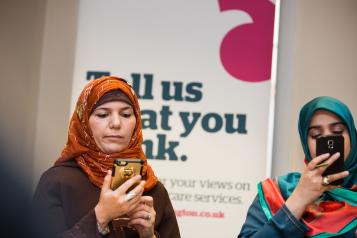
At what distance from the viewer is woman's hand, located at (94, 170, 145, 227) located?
141 centimetres

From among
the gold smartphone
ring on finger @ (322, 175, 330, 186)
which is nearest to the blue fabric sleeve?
ring on finger @ (322, 175, 330, 186)

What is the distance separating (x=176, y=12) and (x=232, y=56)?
0.47m

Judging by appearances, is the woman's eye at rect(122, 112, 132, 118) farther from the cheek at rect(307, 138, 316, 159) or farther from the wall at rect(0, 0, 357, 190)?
the wall at rect(0, 0, 357, 190)

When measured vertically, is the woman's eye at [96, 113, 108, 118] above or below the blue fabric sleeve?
above

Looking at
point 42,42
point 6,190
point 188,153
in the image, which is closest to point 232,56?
point 188,153

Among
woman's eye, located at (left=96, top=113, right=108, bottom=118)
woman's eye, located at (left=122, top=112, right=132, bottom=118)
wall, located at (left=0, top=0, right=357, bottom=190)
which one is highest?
wall, located at (left=0, top=0, right=357, bottom=190)

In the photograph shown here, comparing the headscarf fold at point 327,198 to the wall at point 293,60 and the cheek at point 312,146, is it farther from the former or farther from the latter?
the wall at point 293,60

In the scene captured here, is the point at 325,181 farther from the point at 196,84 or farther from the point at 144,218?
the point at 196,84

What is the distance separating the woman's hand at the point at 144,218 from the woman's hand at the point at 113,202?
80 millimetres

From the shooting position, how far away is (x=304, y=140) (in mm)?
1853

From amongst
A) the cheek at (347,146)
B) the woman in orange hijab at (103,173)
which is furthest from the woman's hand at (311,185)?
the woman in orange hijab at (103,173)

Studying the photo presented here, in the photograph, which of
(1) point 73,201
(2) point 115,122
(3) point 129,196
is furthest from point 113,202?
(2) point 115,122

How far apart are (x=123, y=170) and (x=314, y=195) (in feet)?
1.98

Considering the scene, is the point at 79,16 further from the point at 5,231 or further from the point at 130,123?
the point at 5,231
